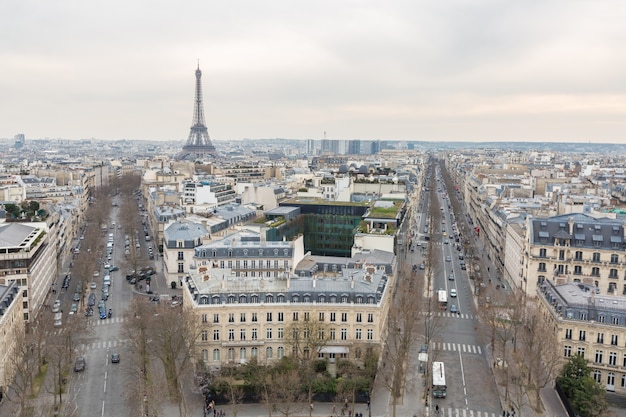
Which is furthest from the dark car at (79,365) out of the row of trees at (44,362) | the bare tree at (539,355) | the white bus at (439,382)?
the bare tree at (539,355)

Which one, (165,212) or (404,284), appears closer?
(404,284)

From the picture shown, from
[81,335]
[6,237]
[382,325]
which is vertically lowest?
[81,335]

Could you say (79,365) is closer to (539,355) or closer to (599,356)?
(539,355)

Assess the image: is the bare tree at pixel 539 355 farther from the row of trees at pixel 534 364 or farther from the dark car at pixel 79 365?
the dark car at pixel 79 365

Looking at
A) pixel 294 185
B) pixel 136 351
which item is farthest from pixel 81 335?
pixel 294 185

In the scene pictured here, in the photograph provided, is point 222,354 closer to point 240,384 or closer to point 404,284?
point 240,384

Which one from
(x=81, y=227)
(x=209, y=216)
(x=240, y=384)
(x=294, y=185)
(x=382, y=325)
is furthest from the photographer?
(x=294, y=185)

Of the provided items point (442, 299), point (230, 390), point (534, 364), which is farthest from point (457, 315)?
point (230, 390)
